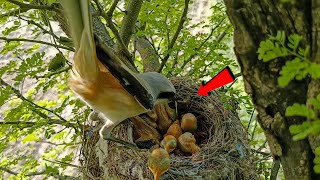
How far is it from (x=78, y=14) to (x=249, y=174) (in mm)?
1614

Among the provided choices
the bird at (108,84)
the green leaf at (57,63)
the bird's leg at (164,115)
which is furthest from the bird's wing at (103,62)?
the green leaf at (57,63)

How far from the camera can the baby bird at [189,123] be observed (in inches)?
120

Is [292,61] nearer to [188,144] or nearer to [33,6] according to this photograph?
[33,6]

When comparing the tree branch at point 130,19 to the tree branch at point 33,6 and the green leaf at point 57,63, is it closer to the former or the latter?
the green leaf at point 57,63

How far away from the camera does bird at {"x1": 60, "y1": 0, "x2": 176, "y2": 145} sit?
81.8 inches

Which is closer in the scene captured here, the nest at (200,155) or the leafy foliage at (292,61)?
the leafy foliage at (292,61)

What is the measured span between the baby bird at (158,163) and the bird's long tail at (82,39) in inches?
19.6

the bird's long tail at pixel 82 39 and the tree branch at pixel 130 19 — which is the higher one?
the tree branch at pixel 130 19

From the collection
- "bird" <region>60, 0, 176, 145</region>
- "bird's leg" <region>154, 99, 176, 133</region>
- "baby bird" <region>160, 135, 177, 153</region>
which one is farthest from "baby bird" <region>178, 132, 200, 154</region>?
"bird" <region>60, 0, 176, 145</region>

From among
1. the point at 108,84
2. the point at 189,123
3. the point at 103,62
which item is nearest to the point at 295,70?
the point at 103,62

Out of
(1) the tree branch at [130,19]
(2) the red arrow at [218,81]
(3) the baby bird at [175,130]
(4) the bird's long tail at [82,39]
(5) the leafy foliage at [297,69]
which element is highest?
(1) the tree branch at [130,19]

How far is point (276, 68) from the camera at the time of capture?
114cm

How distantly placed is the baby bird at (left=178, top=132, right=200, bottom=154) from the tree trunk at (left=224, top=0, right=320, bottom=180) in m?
1.60

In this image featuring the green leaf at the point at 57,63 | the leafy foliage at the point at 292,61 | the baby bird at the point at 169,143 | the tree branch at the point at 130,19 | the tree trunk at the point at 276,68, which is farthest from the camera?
the tree branch at the point at 130,19
